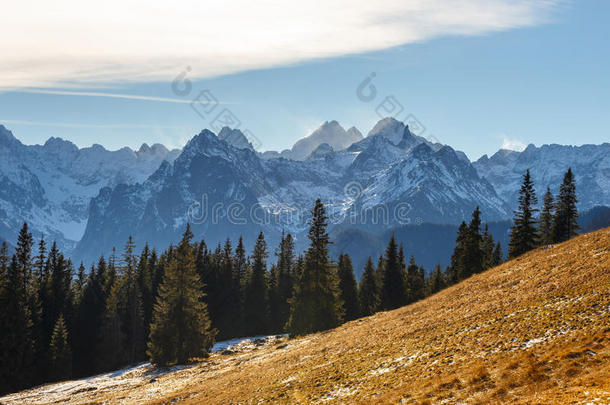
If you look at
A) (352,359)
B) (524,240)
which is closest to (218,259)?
(524,240)

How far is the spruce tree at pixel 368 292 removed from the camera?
3713 inches

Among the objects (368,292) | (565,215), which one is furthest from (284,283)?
(565,215)

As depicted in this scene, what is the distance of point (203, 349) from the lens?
176 ft

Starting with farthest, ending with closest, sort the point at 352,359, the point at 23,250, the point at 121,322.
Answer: the point at 121,322, the point at 23,250, the point at 352,359

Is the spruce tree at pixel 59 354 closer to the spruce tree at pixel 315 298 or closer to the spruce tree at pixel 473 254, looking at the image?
the spruce tree at pixel 315 298

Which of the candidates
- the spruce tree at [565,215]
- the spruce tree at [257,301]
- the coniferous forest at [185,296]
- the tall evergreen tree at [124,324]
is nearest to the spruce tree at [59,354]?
the coniferous forest at [185,296]

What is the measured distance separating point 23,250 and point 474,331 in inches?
2582

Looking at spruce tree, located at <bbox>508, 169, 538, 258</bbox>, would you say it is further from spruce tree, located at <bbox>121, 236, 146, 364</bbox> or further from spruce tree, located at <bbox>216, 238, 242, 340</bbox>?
spruce tree, located at <bbox>121, 236, 146, 364</bbox>

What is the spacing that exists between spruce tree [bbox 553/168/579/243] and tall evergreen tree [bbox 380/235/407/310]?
26.1 meters

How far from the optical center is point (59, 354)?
67625mm

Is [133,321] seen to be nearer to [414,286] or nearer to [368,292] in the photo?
[368,292]

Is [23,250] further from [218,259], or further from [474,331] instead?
[474,331]

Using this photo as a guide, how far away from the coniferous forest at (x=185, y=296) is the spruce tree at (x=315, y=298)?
0.41 ft

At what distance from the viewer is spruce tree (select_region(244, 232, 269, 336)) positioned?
3536 inches
